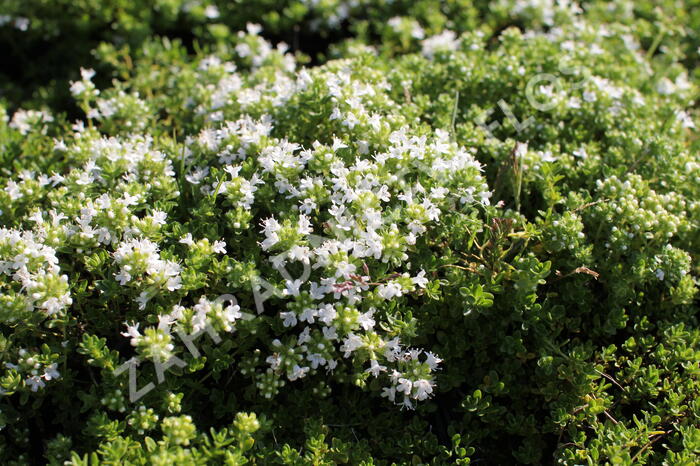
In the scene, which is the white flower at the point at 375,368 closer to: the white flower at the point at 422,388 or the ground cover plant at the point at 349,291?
the ground cover plant at the point at 349,291

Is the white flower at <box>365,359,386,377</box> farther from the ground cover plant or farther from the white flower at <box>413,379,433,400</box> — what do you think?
the white flower at <box>413,379,433,400</box>

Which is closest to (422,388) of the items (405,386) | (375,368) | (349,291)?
(405,386)

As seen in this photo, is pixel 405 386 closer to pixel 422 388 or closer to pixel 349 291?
pixel 422 388

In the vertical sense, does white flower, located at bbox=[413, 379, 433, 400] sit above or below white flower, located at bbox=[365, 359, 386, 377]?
below

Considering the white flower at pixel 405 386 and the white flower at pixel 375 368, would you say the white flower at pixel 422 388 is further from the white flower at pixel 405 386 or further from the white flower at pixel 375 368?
the white flower at pixel 375 368

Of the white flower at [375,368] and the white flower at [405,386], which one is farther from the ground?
the white flower at [375,368]

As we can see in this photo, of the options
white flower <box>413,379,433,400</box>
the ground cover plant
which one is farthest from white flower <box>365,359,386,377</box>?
white flower <box>413,379,433,400</box>

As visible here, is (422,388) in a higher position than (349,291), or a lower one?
lower

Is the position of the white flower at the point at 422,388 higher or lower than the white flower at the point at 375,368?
lower

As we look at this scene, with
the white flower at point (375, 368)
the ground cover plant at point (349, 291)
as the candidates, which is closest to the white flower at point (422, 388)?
the ground cover plant at point (349, 291)
